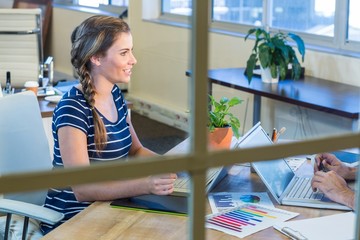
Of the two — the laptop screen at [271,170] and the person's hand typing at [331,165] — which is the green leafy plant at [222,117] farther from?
the person's hand typing at [331,165]

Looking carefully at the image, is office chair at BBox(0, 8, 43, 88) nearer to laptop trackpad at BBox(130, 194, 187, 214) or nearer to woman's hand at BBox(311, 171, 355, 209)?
laptop trackpad at BBox(130, 194, 187, 214)

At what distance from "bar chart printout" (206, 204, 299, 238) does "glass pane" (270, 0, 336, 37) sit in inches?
114

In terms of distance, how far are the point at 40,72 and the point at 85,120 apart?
2.71m

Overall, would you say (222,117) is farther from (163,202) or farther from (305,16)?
(305,16)

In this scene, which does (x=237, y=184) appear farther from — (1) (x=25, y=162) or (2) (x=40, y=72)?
(2) (x=40, y=72)

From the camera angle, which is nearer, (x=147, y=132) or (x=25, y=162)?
(x=25, y=162)

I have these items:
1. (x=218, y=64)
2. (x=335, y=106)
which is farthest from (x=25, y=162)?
(x=218, y=64)

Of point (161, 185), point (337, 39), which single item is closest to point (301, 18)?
point (337, 39)

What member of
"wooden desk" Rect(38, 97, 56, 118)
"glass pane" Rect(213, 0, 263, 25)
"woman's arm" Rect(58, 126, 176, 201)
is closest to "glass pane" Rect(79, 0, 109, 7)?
"glass pane" Rect(213, 0, 263, 25)

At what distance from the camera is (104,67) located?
2484 millimetres

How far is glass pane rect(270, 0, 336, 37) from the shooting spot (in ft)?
15.5

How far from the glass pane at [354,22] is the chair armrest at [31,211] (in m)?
2.88

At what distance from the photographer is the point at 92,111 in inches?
93.7

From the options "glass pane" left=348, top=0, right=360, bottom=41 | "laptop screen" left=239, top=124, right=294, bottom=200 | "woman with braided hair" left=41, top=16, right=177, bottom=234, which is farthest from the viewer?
"glass pane" left=348, top=0, right=360, bottom=41
